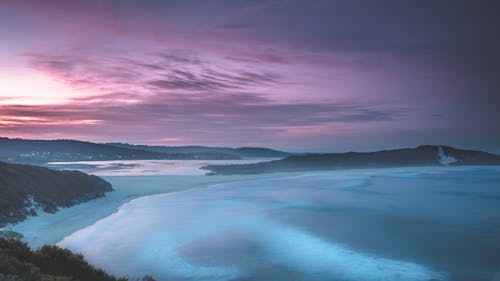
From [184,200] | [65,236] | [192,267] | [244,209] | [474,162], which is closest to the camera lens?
[192,267]

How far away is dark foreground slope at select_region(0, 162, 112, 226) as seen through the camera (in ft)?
73.0

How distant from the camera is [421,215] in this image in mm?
28047

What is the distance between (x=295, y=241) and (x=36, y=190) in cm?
1801

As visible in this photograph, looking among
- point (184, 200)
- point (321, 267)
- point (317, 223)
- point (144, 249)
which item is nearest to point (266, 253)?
point (321, 267)

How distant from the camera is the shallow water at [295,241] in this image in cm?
1393

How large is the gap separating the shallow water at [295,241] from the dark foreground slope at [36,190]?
4.00 metres

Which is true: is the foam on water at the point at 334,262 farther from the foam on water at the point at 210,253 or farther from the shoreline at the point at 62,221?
the shoreline at the point at 62,221

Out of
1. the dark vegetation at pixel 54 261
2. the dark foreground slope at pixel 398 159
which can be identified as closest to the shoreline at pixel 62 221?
the dark vegetation at pixel 54 261

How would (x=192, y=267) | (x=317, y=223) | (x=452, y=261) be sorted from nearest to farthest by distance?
1. (x=192, y=267)
2. (x=452, y=261)
3. (x=317, y=223)

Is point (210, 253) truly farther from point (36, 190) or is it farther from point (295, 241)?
point (36, 190)

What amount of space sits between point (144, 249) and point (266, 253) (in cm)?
502

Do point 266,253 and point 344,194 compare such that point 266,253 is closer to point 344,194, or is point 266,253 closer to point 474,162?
point 344,194

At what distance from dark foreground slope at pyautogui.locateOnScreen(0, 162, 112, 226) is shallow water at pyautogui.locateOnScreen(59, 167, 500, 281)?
4.00 meters

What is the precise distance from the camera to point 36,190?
88.1 ft
